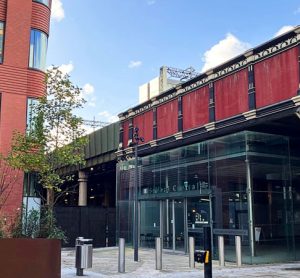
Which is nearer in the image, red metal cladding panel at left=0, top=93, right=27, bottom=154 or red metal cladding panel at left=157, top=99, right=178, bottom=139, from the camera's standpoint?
red metal cladding panel at left=0, top=93, right=27, bottom=154

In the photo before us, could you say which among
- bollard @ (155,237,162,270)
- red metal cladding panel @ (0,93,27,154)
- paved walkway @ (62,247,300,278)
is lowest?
paved walkway @ (62,247,300,278)

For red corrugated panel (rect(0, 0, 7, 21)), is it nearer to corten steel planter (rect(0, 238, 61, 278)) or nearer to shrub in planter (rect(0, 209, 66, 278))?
shrub in planter (rect(0, 209, 66, 278))

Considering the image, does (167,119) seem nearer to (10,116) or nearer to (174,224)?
(174,224)

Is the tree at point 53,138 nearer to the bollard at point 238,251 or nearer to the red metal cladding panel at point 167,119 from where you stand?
the bollard at point 238,251

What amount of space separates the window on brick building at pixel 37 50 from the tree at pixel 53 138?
10105 mm

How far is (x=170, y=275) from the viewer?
14406 mm

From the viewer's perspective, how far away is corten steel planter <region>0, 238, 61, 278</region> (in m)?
9.75

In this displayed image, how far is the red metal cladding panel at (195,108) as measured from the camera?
73.6ft

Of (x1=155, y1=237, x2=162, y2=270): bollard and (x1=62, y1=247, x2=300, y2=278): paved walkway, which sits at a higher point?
(x1=155, y1=237, x2=162, y2=270): bollard

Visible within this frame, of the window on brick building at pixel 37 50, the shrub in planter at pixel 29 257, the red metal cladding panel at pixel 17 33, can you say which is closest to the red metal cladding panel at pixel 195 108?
the window on brick building at pixel 37 50

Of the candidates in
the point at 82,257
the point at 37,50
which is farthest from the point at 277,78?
the point at 37,50

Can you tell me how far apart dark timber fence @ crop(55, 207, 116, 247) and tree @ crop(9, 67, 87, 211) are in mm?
12360

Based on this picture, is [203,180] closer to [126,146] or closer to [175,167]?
[175,167]

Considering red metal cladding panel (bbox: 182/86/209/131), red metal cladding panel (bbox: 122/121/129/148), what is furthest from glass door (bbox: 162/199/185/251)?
red metal cladding panel (bbox: 122/121/129/148)
